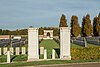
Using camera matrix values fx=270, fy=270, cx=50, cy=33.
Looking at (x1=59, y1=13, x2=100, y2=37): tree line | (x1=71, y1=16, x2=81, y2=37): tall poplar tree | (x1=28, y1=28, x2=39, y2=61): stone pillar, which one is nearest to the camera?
(x1=28, y1=28, x2=39, y2=61): stone pillar

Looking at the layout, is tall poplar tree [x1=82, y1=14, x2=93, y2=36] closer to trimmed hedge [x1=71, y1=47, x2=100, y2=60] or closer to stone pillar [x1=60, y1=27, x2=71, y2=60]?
trimmed hedge [x1=71, y1=47, x2=100, y2=60]

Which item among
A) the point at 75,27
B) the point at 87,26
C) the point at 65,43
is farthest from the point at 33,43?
the point at 75,27

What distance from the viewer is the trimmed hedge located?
76.4ft

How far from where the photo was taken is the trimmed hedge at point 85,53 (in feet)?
76.4

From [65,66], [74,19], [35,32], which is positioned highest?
[74,19]

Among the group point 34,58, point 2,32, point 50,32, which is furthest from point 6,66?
point 2,32

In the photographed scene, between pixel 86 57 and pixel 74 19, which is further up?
pixel 74 19

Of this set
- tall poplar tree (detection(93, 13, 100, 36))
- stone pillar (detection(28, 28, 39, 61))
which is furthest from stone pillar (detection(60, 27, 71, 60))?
tall poplar tree (detection(93, 13, 100, 36))

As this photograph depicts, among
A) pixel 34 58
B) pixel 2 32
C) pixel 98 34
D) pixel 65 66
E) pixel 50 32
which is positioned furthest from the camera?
pixel 2 32

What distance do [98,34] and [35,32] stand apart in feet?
226

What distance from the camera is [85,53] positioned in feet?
76.7

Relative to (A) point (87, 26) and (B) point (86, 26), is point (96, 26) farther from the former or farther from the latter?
(B) point (86, 26)

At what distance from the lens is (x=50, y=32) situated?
118 meters

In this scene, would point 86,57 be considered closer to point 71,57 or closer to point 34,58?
point 71,57
